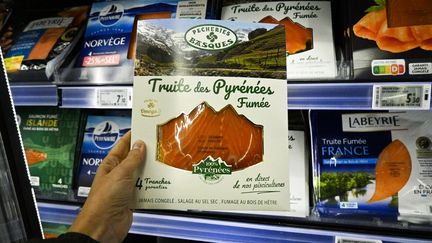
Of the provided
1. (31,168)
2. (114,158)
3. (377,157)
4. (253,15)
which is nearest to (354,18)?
(253,15)

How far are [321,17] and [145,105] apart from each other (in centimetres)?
68

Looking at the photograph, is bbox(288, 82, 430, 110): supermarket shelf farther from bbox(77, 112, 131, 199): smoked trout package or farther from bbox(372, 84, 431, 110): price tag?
bbox(77, 112, 131, 199): smoked trout package

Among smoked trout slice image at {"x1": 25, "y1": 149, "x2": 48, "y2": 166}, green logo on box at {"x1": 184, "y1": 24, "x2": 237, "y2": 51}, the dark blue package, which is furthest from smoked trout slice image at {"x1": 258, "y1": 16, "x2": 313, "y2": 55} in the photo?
smoked trout slice image at {"x1": 25, "y1": 149, "x2": 48, "y2": 166}

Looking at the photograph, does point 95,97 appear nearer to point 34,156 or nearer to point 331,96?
point 34,156

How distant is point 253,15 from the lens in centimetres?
116

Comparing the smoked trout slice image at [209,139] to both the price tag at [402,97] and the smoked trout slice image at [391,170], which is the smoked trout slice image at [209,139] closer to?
the price tag at [402,97]

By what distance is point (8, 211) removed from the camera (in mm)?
852

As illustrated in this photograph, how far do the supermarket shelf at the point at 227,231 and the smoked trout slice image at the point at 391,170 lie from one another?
0.19m

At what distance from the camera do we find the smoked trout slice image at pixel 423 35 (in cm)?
91

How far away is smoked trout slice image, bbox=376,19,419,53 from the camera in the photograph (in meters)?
0.91

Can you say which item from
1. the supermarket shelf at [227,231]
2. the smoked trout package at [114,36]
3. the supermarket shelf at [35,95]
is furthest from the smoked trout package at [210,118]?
the supermarket shelf at [35,95]

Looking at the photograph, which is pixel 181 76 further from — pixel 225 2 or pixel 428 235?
pixel 428 235

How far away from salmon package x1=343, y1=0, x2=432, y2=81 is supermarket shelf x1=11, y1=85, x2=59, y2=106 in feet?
3.05

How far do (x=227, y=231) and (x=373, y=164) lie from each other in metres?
0.50
